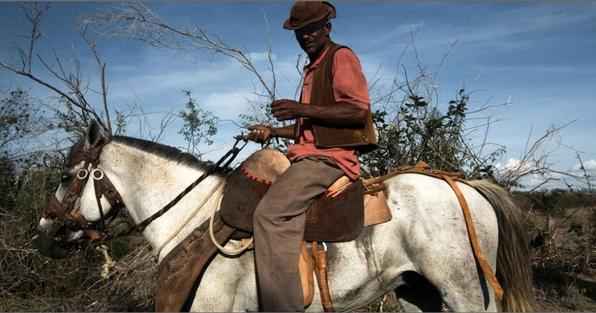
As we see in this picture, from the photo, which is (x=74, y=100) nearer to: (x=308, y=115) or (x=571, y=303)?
(x=308, y=115)

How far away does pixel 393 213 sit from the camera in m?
3.05

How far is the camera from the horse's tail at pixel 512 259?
10.5 feet

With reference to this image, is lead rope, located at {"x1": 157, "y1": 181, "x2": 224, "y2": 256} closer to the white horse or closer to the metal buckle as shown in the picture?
the white horse

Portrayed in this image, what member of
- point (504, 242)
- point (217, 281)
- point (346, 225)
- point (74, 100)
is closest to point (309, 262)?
point (346, 225)

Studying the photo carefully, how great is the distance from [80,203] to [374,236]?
2.13 metres

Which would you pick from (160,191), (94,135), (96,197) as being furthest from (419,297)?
(94,135)

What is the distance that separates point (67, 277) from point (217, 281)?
13.8ft

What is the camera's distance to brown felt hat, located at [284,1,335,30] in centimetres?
303

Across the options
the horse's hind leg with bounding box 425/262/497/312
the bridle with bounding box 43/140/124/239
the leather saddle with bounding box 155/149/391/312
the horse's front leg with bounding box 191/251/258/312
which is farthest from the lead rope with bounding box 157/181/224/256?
the horse's hind leg with bounding box 425/262/497/312

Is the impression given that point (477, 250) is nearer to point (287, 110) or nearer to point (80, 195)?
point (287, 110)

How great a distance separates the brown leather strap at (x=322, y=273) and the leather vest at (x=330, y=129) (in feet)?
2.33

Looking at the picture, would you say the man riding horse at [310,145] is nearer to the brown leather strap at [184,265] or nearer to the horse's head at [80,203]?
the brown leather strap at [184,265]

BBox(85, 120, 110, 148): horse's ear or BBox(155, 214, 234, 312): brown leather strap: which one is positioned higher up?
BBox(85, 120, 110, 148): horse's ear

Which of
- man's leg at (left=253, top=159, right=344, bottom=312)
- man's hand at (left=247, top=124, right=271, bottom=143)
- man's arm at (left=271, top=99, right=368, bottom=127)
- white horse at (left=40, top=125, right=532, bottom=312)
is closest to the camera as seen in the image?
man's leg at (left=253, top=159, right=344, bottom=312)
